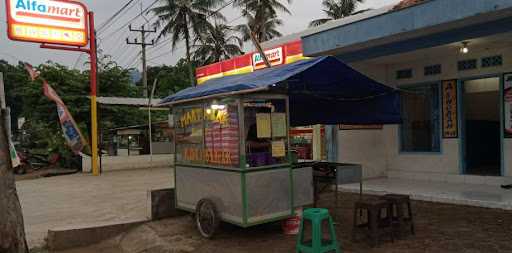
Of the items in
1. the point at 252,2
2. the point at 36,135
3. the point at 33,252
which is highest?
the point at 252,2

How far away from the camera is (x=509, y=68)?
8.30m

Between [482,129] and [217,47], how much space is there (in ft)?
84.3

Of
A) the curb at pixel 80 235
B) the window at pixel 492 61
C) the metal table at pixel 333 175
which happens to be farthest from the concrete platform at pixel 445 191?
the curb at pixel 80 235

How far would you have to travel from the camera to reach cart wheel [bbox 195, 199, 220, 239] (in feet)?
18.4

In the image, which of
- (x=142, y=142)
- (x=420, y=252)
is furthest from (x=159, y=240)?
(x=142, y=142)

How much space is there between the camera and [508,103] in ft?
27.3

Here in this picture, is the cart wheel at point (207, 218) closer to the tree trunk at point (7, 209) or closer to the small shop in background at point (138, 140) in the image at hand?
the tree trunk at point (7, 209)

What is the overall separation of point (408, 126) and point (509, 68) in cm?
256

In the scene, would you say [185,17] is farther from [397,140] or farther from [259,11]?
[397,140]

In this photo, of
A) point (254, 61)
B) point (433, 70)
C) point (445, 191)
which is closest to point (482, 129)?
point (433, 70)

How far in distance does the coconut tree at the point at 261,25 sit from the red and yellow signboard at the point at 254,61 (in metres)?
10.6

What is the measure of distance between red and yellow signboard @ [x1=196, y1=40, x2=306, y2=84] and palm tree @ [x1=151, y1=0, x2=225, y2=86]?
14.2m

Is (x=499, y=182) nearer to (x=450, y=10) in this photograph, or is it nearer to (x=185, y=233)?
(x=450, y=10)

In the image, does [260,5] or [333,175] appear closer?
[333,175]
